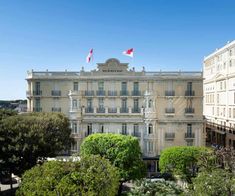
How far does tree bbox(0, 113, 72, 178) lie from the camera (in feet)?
115

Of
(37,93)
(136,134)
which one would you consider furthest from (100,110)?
(37,93)

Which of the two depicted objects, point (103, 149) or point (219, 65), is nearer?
point (103, 149)

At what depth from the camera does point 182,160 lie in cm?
4512

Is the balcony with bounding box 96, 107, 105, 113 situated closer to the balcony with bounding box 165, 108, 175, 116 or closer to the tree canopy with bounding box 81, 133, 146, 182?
the tree canopy with bounding box 81, 133, 146, 182

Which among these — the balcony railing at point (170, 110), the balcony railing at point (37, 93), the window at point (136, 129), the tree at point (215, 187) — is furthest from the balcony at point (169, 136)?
the tree at point (215, 187)

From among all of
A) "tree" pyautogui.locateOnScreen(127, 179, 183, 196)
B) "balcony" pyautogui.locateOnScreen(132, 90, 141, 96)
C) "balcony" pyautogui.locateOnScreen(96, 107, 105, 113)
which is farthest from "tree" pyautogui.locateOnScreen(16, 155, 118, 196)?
"balcony" pyautogui.locateOnScreen(132, 90, 141, 96)

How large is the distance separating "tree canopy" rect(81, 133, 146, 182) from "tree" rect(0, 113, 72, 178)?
15.5 ft

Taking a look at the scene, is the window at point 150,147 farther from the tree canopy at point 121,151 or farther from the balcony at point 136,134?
the tree canopy at point 121,151

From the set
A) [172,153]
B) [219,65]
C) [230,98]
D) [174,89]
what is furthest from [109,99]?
[219,65]

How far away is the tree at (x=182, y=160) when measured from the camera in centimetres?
4516

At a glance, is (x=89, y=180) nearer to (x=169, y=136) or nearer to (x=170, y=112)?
(x=169, y=136)

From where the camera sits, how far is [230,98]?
2491 inches

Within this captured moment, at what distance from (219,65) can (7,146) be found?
52592 millimetres

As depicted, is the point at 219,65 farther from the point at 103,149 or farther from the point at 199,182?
the point at 199,182
